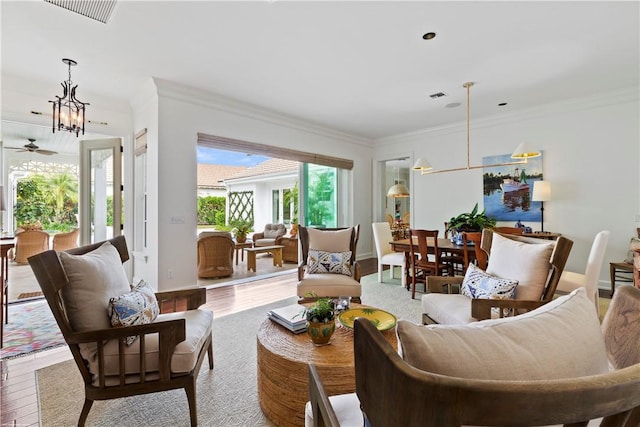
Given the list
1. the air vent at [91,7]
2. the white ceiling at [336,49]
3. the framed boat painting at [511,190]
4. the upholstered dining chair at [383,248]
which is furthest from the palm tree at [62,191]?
the framed boat painting at [511,190]

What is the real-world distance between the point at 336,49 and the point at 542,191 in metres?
3.76

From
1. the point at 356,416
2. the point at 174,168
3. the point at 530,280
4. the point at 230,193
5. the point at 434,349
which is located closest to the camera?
the point at 434,349

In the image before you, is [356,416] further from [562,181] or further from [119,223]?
[562,181]

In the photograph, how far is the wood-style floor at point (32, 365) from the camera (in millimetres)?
1761

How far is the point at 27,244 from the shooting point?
20.8 feet

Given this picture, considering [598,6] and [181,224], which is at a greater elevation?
[598,6]

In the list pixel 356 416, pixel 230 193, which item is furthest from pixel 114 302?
pixel 230 193

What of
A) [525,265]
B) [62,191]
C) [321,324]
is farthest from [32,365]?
[62,191]

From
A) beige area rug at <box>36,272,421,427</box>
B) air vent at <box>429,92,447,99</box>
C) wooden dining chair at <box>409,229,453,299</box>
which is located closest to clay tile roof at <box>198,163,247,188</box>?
air vent at <box>429,92,447,99</box>

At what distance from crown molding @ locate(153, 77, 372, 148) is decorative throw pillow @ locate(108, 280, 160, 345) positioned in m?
Result: 3.08

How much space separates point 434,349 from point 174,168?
416cm

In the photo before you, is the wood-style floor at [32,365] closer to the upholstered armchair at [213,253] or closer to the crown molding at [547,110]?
the upholstered armchair at [213,253]

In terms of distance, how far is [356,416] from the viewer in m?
1.06

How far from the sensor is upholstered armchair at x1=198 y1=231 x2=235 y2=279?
5008 mm
